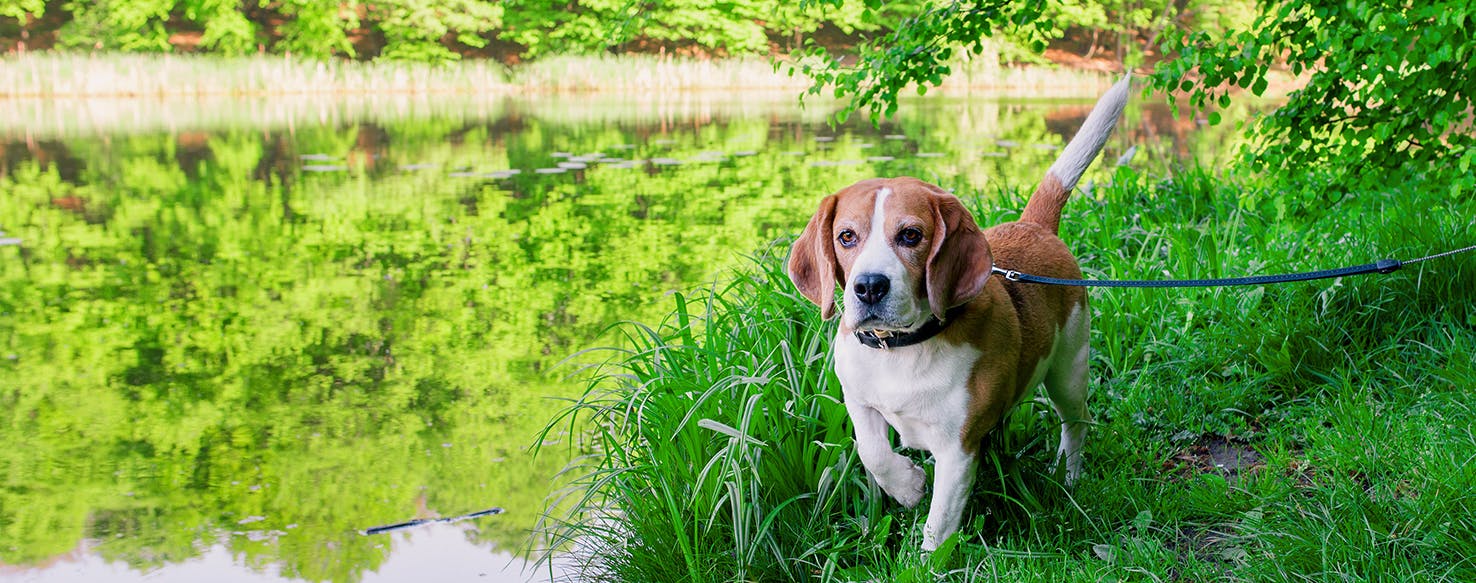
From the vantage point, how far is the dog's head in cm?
266

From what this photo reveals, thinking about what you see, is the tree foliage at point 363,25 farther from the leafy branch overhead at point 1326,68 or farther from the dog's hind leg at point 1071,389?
the dog's hind leg at point 1071,389

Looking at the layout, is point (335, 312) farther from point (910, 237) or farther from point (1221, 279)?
point (1221, 279)

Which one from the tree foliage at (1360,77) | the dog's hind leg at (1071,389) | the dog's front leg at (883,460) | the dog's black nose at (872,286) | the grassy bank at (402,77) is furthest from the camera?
the grassy bank at (402,77)

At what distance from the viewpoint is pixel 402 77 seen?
28609 mm

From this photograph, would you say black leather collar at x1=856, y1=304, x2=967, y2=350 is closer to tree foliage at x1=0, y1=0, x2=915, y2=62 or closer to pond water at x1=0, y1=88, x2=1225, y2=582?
pond water at x1=0, y1=88, x2=1225, y2=582

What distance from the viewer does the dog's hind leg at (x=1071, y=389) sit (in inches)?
137

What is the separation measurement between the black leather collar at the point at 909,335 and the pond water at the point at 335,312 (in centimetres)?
188

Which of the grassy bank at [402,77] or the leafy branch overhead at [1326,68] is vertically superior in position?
the grassy bank at [402,77]

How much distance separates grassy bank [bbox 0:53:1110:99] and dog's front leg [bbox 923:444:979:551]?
22.2m

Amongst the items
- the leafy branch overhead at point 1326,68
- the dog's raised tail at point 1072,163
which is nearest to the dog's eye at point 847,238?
the dog's raised tail at point 1072,163

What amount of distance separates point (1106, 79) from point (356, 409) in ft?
91.8

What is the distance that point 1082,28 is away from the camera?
128ft

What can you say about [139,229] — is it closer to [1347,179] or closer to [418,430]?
[418,430]

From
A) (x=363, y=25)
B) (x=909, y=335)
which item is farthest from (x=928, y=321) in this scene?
(x=363, y=25)
